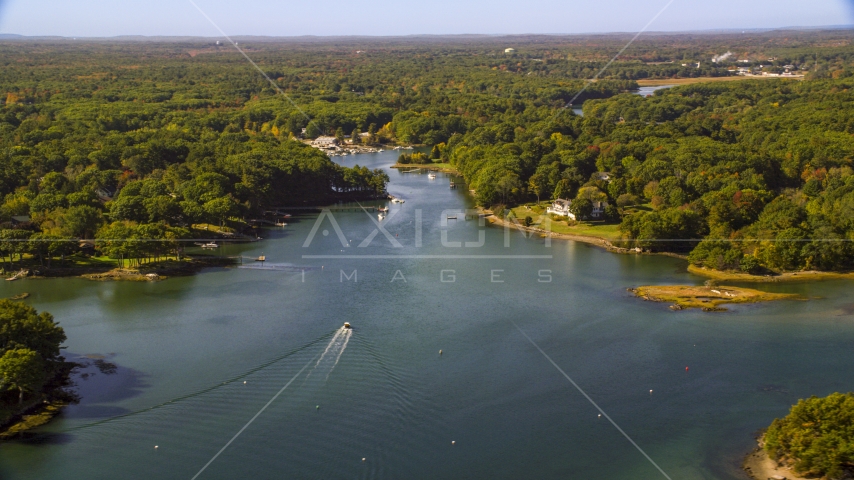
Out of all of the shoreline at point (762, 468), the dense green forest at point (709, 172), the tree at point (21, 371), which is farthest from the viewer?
the dense green forest at point (709, 172)

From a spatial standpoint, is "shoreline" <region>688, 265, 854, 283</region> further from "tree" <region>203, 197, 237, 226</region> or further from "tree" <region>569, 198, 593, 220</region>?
"tree" <region>203, 197, 237, 226</region>

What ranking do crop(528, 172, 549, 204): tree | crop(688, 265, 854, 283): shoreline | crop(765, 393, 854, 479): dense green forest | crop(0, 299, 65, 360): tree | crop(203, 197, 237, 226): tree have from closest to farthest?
crop(765, 393, 854, 479): dense green forest, crop(0, 299, 65, 360): tree, crop(688, 265, 854, 283): shoreline, crop(203, 197, 237, 226): tree, crop(528, 172, 549, 204): tree

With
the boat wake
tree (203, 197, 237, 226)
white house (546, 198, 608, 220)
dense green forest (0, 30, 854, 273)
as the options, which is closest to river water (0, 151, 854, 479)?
the boat wake

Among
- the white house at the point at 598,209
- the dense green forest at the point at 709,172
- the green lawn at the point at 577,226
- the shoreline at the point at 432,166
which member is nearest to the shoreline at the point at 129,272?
the green lawn at the point at 577,226

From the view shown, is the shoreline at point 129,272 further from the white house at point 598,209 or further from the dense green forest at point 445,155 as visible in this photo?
the white house at point 598,209

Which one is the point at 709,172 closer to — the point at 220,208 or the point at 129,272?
the point at 220,208

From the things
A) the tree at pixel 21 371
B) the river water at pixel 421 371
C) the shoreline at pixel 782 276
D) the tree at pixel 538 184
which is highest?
the tree at pixel 538 184
